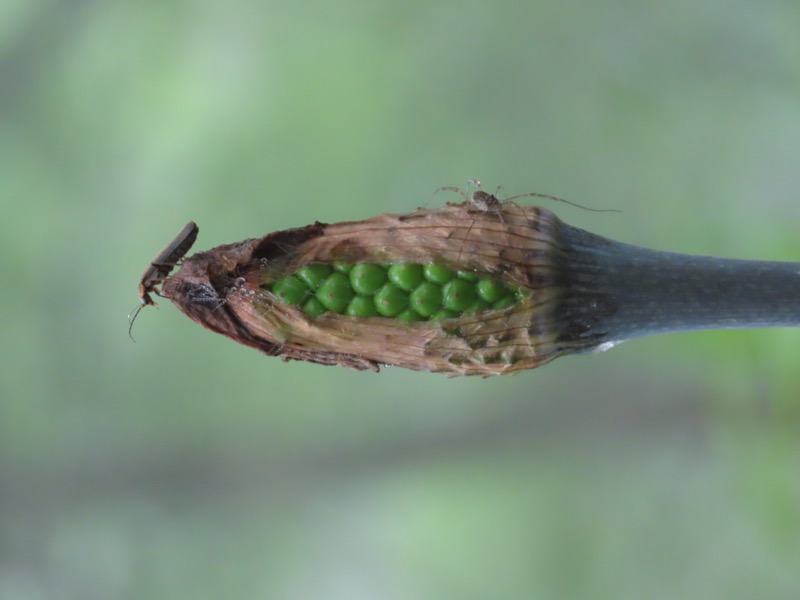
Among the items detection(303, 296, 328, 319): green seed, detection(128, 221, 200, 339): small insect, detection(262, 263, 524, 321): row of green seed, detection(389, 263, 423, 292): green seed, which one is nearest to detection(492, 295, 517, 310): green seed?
detection(262, 263, 524, 321): row of green seed

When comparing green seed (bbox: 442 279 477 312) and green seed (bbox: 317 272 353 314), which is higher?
green seed (bbox: 442 279 477 312)

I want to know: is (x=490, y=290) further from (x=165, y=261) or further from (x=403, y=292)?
(x=165, y=261)

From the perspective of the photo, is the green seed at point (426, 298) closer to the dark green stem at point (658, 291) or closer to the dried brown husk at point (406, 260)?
the dried brown husk at point (406, 260)

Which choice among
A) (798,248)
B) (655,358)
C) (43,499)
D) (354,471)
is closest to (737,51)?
(798,248)

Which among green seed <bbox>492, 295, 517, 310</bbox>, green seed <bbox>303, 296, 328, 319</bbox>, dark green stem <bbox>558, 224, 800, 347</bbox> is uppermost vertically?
dark green stem <bbox>558, 224, 800, 347</bbox>

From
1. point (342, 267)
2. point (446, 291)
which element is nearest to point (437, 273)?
point (446, 291)

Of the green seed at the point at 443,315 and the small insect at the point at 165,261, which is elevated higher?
the green seed at the point at 443,315

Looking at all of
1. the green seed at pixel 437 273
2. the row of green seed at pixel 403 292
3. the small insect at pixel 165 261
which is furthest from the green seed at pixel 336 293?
the small insect at pixel 165 261

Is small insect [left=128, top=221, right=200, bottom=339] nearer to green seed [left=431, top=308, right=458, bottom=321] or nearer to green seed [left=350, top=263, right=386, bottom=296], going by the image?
green seed [left=350, top=263, right=386, bottom=296]
